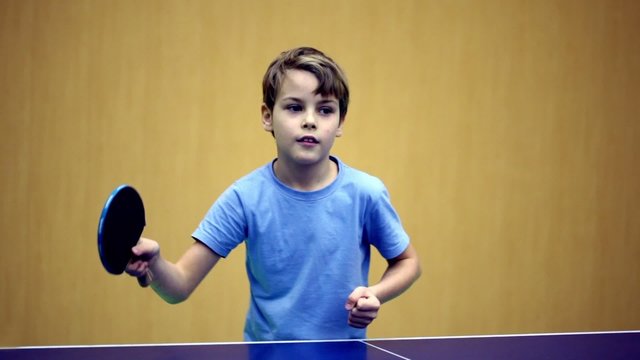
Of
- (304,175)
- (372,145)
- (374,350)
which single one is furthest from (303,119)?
(372,145)

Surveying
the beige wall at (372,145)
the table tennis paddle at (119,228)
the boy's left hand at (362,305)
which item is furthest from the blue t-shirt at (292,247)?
the beige wall at (372,145)

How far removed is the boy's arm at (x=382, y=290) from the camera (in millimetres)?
1802

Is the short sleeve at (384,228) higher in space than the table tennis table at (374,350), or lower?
higher

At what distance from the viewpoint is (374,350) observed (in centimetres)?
179

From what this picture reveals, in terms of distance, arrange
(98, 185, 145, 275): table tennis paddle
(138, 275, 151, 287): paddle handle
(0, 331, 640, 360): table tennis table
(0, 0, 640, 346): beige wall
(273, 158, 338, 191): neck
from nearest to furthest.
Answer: (98, 185, 145, 275): table tennis paddle, (0, 331, 640, 360): table tennis table, (138, 275, 151, 287): paddle handle, (273, 158, 338, 191): neck, (0, 0, 640, 346): beige wall

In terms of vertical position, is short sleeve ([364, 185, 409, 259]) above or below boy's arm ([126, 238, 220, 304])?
above

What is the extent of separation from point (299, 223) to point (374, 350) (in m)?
0.44

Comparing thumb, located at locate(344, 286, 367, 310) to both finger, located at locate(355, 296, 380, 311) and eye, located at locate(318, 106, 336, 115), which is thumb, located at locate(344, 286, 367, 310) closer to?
finger, located at locate(355, 296, 380, 311)

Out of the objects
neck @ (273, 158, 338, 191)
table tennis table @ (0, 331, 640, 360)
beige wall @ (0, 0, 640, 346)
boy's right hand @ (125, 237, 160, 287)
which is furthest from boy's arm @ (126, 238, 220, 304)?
beige wall @ (0, 0, 640, 346)

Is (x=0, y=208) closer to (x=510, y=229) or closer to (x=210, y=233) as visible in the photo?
(x=210, y=233)

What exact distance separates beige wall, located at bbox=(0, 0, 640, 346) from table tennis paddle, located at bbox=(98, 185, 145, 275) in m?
2.47

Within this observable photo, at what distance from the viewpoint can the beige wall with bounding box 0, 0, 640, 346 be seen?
4.05 meters

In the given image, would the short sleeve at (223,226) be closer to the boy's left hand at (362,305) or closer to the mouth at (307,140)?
the mouth at (307,140)

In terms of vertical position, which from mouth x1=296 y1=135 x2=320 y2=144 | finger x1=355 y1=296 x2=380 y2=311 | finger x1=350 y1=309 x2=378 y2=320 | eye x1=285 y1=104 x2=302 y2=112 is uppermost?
eye x1=285 y1=104 x2=302 y2=112
